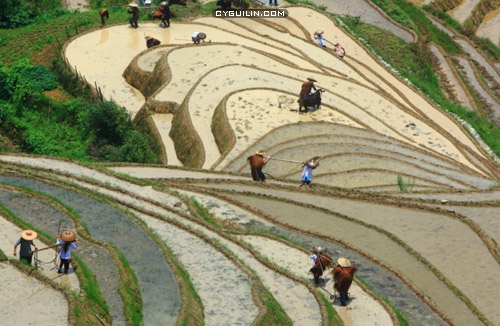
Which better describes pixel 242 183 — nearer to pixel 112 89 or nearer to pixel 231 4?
pixel 112 89

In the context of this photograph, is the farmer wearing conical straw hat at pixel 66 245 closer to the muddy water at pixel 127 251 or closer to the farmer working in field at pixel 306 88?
the muddy water at pixel 127 251

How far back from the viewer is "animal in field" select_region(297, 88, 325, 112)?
1838 inches

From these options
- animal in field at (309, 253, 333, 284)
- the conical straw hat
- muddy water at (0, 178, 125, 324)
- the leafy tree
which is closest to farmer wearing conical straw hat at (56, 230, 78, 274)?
the conical straw hat

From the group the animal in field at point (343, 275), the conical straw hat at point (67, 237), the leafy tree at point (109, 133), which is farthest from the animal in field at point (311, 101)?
the conical straw hat at point (67, 237)

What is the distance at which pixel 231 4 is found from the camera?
2653 inches

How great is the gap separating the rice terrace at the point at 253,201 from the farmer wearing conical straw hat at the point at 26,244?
14.3 inches

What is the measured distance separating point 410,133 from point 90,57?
18.7 metres

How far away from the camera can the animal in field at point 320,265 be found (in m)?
28.7

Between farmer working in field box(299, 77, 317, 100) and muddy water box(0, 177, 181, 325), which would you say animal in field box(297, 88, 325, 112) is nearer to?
farmer working in field box(299, 77, 317, 100)

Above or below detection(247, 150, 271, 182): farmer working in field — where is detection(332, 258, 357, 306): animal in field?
above

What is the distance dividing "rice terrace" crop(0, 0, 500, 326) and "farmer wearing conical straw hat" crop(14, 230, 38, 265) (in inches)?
14.3

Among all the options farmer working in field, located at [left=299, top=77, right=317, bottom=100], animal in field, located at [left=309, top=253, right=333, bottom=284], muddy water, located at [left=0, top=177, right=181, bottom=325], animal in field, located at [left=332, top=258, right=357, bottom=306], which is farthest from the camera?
farmer working in field, located at [left=299, top=77, right=317, bottom=100]

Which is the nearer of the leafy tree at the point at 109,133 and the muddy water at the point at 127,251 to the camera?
the muddy water at the point at 127,251

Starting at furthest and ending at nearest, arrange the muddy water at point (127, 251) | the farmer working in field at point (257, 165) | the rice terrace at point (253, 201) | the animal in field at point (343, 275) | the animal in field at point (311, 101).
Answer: the animal in field at point (311, 101) → the farmer working in field at point (257, 165) → the animal in field at point (343, 275) → the rice terrace at point (253, 201) → the muddy water at point (127, 251)
